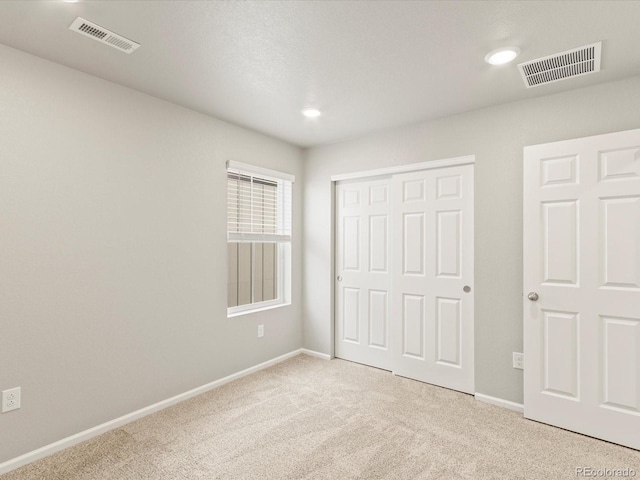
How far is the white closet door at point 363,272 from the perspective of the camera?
11.9 feet

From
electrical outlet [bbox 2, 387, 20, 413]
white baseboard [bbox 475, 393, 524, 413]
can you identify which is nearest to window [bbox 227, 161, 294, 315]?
electrical outlet [bbox 2, 387, 20, 413]

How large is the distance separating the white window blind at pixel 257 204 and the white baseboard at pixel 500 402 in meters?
2.42

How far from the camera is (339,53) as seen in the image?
2080 millimetres

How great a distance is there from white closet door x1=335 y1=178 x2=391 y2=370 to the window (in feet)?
2.07

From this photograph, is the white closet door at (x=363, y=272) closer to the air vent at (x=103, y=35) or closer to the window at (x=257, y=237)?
the window at (x=257, y=237)

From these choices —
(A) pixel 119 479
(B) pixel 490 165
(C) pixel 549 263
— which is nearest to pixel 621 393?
(C) pixel 549 263

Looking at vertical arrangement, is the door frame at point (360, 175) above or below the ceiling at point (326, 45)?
below

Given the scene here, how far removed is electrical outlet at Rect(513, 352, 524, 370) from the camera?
2.72 m

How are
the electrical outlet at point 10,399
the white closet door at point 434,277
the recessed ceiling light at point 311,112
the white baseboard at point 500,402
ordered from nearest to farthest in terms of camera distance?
1. the electrical outlet at point 10,399
2. the white baseboard at point 500,402
3. the recessed ceiling light at point 311,112
4. the white closet door at point 434,277

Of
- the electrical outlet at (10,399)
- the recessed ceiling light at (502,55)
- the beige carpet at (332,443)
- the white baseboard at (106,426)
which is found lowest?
the beige carpet at (332,443)

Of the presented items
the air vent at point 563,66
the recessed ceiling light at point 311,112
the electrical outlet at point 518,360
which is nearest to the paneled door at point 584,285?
the electrical outlet at point 518,360

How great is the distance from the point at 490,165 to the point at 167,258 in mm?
2775

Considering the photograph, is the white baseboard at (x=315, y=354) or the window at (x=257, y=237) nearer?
the window at (x=257, y=237)

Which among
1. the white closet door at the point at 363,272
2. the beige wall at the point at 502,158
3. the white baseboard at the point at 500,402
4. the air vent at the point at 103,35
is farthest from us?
the white closet door at the point at 363,272
